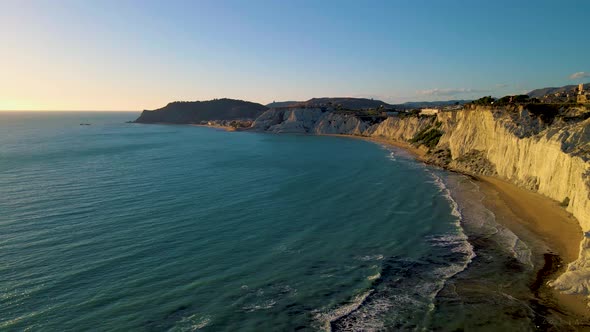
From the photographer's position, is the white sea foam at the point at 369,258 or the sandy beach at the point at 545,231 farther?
the white sea foam at the point at 369,258

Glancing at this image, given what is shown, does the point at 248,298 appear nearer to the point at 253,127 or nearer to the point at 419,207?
the point at 419,207

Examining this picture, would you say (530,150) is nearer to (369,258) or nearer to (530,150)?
(530,150)

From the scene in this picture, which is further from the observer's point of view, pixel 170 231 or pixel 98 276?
pixel 170 231

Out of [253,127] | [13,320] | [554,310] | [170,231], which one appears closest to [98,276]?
[13,320]

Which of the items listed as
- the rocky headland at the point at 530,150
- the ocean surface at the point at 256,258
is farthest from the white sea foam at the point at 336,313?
the rocky headland at the point at 530,150

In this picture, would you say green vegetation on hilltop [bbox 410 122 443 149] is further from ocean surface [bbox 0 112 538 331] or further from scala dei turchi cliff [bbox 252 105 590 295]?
ocean surface [bbox 0 112 538 331]

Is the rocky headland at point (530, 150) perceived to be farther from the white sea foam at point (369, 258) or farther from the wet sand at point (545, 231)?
the white sea foam at point (369, 258)
